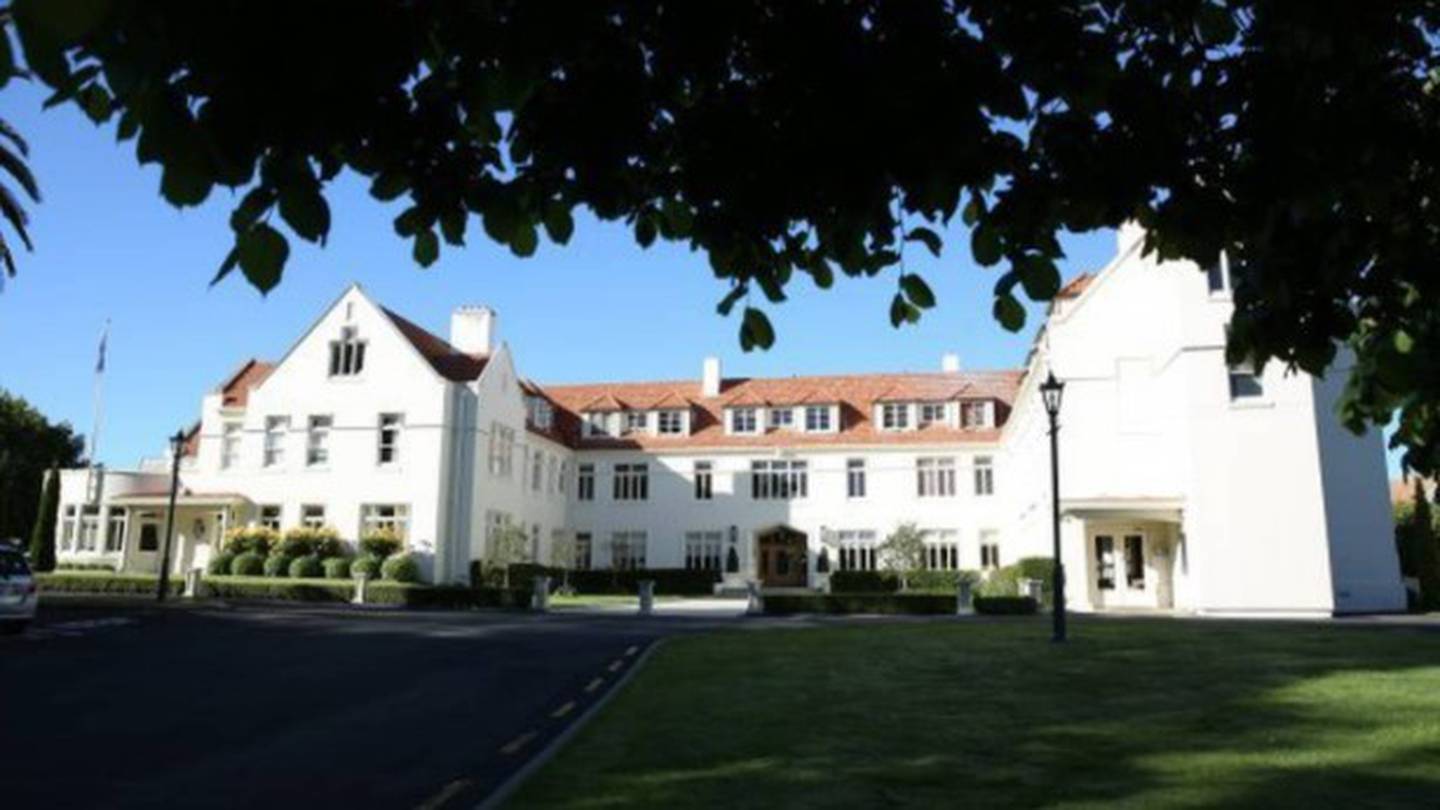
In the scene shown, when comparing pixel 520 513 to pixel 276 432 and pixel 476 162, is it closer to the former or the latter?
pixel 276 432

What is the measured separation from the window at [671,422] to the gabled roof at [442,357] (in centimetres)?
1127

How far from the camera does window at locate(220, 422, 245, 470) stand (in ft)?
154

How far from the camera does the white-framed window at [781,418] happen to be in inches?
2200

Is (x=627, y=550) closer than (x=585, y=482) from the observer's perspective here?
Yes

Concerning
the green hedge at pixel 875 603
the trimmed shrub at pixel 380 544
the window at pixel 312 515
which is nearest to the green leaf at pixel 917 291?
the green hedge at pixel 875 603

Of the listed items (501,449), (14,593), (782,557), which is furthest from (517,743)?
(782,557)

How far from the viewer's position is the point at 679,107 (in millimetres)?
4688

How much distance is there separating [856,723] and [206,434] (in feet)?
143

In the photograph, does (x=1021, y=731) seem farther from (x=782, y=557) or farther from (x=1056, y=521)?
(x=782, y=557)

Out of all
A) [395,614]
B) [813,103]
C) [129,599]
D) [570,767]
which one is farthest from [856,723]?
[129,599]

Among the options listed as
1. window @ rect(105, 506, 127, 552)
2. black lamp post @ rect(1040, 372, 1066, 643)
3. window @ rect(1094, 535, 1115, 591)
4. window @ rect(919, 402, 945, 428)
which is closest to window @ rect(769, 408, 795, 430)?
window @ rect(919, 402, 945, 428)

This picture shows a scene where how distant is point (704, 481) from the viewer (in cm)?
5494

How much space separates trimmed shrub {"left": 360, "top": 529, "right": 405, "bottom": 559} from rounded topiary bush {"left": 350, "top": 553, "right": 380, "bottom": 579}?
66cm

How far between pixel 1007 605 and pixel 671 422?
27.8m
